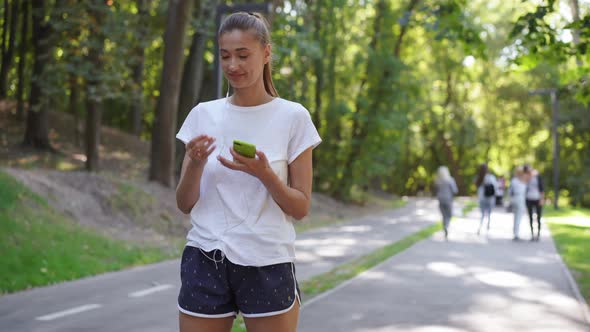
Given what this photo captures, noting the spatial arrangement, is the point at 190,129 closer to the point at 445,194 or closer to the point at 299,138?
the point at 299,138

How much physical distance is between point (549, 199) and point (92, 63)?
139 feet

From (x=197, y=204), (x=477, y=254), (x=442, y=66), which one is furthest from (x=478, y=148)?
(x=197, y=204)

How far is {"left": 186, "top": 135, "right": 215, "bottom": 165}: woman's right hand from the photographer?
2.79 meters

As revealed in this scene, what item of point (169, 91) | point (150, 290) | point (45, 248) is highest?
point (169, 91)

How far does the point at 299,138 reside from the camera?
2.95m

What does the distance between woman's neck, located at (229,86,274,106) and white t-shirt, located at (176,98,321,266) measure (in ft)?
0.08

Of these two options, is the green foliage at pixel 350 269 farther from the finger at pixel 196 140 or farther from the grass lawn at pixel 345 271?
the finger at pixel 196 140

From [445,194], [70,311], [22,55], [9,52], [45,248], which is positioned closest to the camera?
[70,311]

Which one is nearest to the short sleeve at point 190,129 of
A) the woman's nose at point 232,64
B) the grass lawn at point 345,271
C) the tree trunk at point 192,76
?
the woman's nose at point 232,64

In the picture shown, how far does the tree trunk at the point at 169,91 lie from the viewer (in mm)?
18844

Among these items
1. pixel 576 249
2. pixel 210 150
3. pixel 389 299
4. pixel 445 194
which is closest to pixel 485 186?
pixel 445 194

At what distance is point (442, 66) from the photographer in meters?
48.9

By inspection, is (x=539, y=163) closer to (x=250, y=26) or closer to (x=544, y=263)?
(x=544, y=263)

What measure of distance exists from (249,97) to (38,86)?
2146 cm
